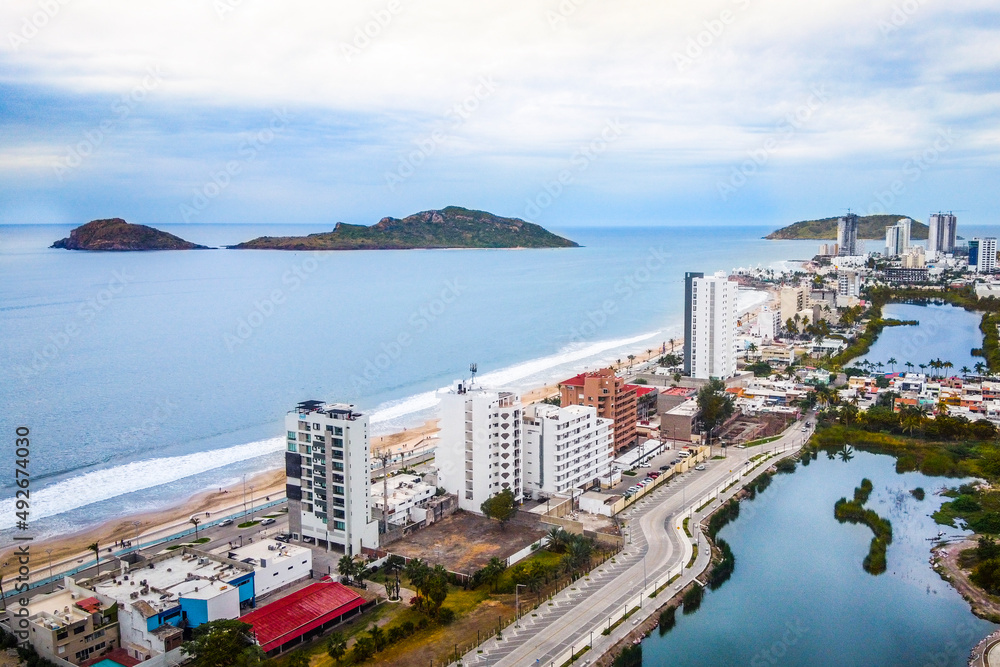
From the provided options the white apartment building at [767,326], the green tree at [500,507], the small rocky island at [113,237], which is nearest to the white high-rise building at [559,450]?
the green tree at [500,507]

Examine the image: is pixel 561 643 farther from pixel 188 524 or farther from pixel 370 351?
pixel 370 351

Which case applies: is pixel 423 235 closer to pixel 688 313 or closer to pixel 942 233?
pixel 942 233

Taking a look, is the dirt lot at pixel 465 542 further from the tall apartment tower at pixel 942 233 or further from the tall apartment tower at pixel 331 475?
the tall apartment tower at pixel 942 233

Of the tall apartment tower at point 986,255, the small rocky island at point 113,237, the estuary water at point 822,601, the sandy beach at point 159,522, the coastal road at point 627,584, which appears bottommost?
the estuary water at point 822,601

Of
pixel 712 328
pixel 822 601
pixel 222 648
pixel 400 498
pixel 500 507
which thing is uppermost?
pixel 712 328

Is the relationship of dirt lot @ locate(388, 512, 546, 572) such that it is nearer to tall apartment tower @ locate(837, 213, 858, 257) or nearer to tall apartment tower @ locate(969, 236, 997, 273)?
tall apartment tower @ locate(969, 236, 997, 273)

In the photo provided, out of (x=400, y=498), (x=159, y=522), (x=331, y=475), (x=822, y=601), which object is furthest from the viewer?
(x=159, y=522)

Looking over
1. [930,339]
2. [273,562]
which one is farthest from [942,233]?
[273,562]
